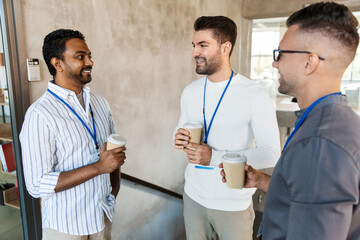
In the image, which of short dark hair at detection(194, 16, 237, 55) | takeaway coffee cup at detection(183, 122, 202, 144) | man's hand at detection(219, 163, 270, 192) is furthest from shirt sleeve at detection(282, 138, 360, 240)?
short dark hair at detection(194, 16, 237, 55)

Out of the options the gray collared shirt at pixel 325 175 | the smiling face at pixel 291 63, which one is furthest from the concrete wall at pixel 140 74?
the gray collared shirt at pixel 325 175

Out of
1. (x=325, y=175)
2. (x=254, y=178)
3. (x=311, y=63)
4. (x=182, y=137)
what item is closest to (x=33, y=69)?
(x=182, y=137)

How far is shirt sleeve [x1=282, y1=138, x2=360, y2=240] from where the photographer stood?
70 centimetres

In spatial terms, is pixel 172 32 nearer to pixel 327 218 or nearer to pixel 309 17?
pixel 309 17

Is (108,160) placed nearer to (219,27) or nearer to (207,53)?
(207,53)

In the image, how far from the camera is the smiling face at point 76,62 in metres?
1.49

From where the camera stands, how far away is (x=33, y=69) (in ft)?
5.59

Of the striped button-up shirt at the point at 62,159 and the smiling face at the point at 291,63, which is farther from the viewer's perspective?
the striped button-up shirt at the point at 62,159

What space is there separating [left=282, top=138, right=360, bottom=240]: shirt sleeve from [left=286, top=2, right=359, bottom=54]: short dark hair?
38 cm

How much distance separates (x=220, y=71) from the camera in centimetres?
187

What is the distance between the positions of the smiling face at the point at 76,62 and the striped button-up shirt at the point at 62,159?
0.10 m

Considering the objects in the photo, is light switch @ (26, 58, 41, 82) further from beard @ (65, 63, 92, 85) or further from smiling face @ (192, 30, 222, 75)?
smiling face @ (192, 30, 222, 75)

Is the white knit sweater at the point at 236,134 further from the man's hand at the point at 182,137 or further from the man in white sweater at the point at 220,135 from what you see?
the man's hand at the point at 182,137

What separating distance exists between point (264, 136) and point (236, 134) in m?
0.17
